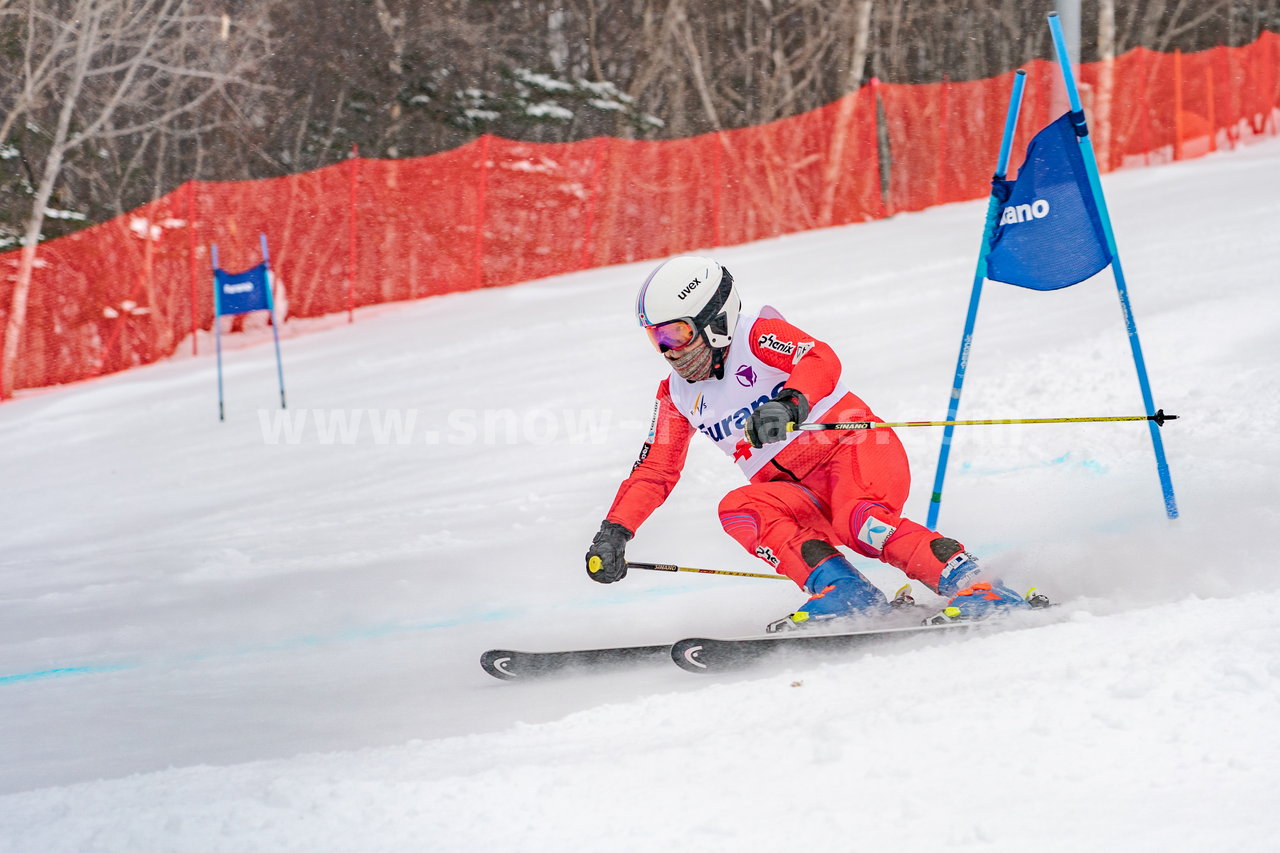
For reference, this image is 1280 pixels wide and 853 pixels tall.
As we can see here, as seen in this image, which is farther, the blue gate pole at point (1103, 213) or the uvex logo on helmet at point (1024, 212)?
the uvex logo on helmet at point (1024, 212)

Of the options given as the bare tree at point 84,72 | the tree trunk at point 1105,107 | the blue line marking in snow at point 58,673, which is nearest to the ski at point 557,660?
the blue line marking in snow at point 58,673

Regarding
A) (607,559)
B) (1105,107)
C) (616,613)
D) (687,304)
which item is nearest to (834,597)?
(607,559)

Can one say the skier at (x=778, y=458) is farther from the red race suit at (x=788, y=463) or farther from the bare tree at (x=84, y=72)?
the bare tree at (x=84, y=72)

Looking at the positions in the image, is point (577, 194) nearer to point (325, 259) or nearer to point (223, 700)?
point (325, 259)

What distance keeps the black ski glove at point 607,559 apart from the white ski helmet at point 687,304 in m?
0.70

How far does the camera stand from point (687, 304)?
3.99 m

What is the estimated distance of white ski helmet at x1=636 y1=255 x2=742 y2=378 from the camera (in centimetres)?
398

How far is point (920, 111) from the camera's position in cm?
1703

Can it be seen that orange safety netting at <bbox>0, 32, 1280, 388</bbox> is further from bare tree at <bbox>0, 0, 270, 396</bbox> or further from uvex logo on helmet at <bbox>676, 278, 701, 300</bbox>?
uvex logo on helmet at <bbox>676, 278, 701, 300</bbox>

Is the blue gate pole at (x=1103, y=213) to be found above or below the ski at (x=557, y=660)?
above

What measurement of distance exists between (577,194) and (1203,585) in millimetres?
13345

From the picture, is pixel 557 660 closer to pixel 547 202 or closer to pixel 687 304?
→ pixel 687 304

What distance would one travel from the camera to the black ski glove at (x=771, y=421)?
12.4 ft

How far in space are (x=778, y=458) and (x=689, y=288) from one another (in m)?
0.73
